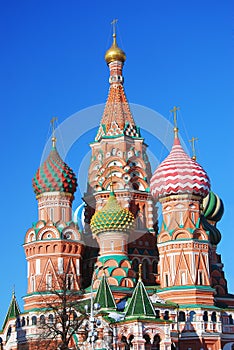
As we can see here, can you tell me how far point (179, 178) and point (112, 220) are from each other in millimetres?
4287

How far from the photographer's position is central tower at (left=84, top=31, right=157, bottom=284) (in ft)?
144

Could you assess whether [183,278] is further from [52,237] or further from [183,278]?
[52,237]

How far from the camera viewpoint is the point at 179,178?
41406 millimetres

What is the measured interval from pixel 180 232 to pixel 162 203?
246 cm

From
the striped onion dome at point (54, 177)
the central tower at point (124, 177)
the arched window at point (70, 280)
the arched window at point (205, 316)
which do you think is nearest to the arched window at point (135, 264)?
the central tower at point (124, 177)

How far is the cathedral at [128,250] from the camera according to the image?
1453 inches

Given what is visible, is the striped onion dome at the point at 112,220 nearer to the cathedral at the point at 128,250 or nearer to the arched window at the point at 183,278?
the cathedral at the point at 128,250

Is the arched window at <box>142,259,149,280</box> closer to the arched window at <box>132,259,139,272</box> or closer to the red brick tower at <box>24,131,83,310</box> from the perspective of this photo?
the arched window at <box>132,259,139,272</box>

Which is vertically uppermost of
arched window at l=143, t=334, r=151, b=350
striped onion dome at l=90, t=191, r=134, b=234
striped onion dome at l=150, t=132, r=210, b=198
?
striped onion dome at l=150, t=132, r=210, b=198

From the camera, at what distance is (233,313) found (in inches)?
1603

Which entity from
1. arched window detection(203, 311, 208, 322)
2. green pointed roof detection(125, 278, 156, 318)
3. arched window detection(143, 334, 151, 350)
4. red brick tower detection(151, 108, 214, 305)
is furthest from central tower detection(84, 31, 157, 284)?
arched window detection(143, 334, 151, 350)

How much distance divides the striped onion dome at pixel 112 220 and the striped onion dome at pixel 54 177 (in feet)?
10.3

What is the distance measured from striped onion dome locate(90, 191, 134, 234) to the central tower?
1.75 m

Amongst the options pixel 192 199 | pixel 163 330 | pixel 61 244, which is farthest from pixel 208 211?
pixel 163 330
